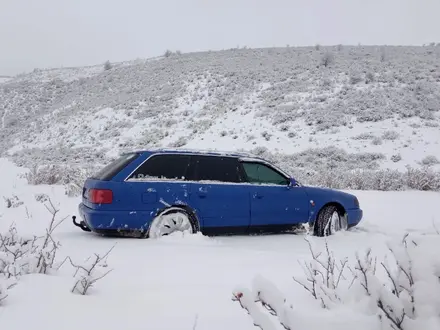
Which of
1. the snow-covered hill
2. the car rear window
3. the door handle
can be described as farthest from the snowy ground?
the snow-covered hill

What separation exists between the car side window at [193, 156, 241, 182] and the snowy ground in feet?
3.07

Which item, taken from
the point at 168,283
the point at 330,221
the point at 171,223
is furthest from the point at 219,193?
the point at 168,283

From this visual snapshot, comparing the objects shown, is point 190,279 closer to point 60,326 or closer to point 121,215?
point 60,326

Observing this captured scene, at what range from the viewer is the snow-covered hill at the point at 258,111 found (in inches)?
876

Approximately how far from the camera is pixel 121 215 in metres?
5.79

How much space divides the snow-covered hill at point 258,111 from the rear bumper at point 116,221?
8.53m

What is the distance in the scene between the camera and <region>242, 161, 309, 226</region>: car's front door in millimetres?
6605

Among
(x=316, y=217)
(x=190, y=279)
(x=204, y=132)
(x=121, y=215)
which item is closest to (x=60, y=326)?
(x=190, y=279)

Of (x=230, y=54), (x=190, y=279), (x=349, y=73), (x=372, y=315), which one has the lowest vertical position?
(x=190, y=279)

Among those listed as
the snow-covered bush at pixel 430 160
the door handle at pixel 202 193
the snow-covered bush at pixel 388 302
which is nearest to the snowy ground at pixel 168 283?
the snow-covered bush at pixel 388 302

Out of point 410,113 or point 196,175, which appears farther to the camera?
point 410,113

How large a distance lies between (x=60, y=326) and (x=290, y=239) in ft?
15.0

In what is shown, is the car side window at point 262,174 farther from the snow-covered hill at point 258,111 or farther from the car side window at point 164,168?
the snow-covered hill at point 258,111

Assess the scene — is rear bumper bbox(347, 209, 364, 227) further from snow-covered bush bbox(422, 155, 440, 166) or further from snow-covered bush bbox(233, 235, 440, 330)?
snow-covered bush bbox(422, 155, 440, 166)
